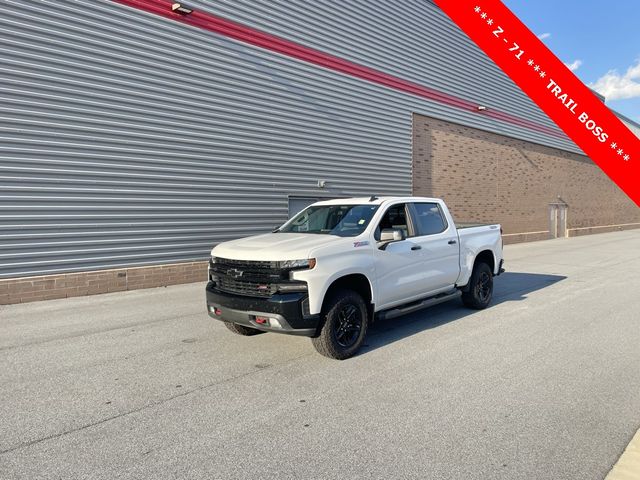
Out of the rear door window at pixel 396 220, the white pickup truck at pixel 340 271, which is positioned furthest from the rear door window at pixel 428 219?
the rear door window at pixel 396 220

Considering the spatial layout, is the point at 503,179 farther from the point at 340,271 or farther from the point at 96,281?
the point at 340,271

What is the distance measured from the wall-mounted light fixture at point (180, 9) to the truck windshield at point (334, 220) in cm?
633

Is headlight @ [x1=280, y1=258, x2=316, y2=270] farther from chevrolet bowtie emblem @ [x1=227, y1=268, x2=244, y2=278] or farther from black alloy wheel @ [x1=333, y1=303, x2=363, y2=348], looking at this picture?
black alloy wheel @ [x1=333, y1=303, x2=363, y2=348]

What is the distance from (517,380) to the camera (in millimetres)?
4430

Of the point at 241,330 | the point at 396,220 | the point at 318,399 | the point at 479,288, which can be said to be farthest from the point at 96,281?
the point at 479,288

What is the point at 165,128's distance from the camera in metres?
10.0

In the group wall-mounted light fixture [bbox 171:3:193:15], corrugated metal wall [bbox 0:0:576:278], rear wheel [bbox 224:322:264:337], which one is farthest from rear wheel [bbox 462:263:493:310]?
wall-mounted light fixture [bbox 171:3:193:15]

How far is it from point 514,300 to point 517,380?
168 inches

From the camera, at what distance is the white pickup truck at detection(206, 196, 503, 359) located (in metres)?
4.70

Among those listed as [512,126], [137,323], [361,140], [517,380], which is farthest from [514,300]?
[512,126]

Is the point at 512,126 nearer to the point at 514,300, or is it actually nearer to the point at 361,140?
the point at 361,140

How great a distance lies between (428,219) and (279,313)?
10.1 ft

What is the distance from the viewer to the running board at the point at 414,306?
5.55 m

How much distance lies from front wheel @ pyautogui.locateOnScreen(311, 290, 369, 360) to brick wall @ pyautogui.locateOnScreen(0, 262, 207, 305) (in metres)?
5.96
